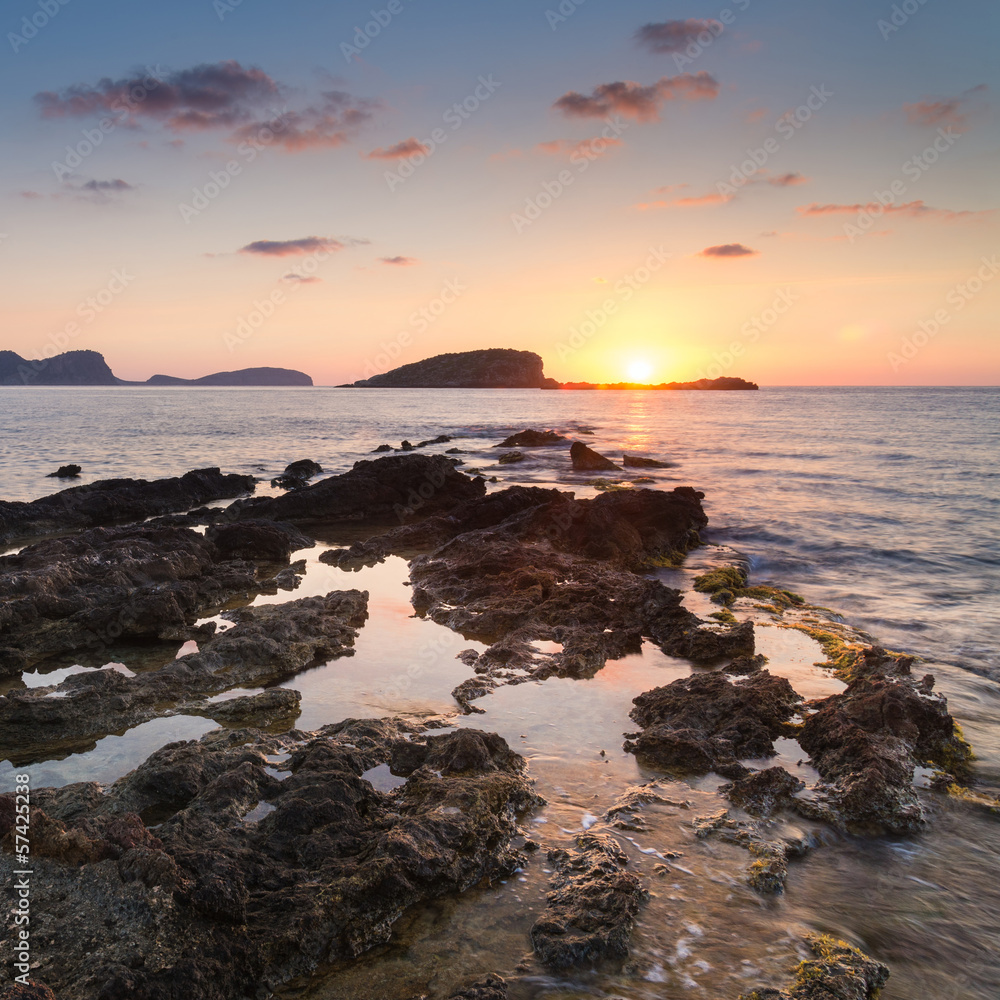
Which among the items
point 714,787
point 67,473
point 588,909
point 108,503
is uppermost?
point 67,473

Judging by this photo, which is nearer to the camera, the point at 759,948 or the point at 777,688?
the point at 759,948

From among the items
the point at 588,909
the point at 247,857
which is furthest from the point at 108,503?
the point at 588,909

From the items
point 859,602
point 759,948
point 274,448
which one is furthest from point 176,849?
point 274,448

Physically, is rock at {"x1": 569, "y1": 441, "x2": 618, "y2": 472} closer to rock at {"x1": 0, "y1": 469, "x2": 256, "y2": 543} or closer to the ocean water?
the ocean water

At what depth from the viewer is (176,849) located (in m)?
4.45

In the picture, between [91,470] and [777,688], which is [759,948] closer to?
[777,688]

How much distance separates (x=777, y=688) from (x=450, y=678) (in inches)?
156

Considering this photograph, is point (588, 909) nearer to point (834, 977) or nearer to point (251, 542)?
A: point (834, 977)

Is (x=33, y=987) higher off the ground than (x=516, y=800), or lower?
higher

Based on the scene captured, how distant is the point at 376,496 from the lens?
21.0 m

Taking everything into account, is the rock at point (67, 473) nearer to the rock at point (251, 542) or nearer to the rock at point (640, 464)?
the rock at point (251, 542)

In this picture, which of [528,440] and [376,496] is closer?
[376,496]

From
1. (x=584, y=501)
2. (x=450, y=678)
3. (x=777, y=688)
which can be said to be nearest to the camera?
(x=777, y=688)

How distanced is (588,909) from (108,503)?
2048 cm
